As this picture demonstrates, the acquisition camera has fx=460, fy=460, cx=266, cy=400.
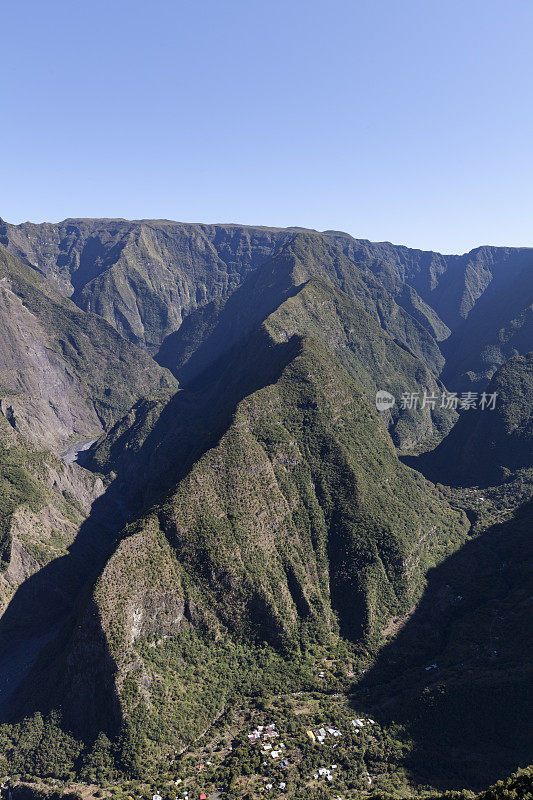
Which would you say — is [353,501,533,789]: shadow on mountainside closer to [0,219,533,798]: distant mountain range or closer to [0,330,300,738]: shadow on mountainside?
[0,219,533,798]: distant mountain range

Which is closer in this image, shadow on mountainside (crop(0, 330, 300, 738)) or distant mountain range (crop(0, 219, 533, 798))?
distant mountain range (crop(0, 219, 533, 798))

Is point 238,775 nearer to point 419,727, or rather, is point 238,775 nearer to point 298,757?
point 298,757

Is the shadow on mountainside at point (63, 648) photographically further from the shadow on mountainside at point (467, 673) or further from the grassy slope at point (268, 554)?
the shadow on mountainside at point (467, 673)

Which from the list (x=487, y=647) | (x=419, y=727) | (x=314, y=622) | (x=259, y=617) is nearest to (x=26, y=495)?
(x=259, y=617)

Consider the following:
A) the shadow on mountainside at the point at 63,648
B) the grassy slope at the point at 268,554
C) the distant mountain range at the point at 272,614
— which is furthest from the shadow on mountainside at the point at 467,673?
the shadow on mountainside at the point at 63,648

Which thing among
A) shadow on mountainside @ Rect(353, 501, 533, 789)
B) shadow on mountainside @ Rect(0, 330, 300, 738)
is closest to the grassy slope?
shadow on mountainside @ Rect(0, 330, 300, 738)

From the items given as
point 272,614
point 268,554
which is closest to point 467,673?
point 272,614

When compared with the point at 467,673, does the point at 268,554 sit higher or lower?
higher

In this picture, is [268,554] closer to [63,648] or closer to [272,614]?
[272,614]
